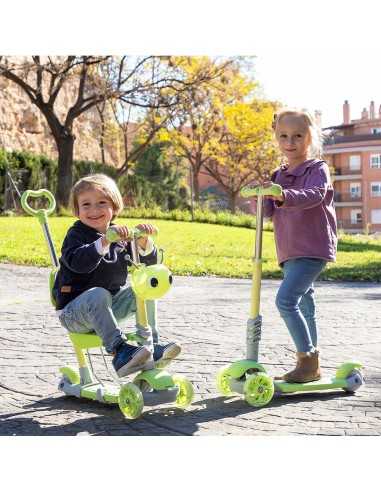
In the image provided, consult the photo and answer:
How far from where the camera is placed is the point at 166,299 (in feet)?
24.1

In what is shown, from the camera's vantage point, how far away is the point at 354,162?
43.7 meters

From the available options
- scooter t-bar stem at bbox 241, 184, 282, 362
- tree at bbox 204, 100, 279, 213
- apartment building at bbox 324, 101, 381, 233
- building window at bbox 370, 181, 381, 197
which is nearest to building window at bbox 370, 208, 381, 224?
apartment building at bbox 324, 101, 381, 233

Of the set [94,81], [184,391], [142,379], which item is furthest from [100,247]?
[94,81]

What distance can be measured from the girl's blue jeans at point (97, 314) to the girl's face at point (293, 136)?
39.5 inches

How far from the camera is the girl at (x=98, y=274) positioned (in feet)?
10.3

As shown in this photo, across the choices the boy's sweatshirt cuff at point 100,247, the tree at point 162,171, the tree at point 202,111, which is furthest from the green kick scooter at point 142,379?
the tree at point 162,171

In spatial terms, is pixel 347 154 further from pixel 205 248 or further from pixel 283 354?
pixel 283 354

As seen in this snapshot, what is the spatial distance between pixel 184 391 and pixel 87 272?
66 centimetres

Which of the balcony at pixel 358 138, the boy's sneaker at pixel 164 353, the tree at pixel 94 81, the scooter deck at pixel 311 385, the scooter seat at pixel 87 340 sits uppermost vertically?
the balcony at pixel 358 138

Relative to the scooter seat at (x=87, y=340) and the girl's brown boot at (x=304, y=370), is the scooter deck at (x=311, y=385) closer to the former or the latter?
the girl's brown boot at (x=304, y=370)

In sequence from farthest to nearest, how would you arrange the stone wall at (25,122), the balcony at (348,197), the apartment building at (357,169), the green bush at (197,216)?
the balcony at (348,197), the apartment building at (357,169), the stone wall at (25,122), the green bush at (197,216)

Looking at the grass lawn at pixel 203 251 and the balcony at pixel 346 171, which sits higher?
the balcony at pixel 346 171

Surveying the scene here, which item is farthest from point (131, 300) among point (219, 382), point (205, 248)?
point (205, 248)

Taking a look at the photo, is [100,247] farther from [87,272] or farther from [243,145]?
[243,145]
